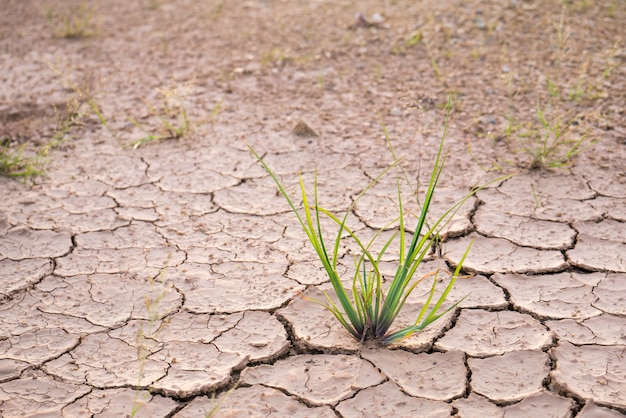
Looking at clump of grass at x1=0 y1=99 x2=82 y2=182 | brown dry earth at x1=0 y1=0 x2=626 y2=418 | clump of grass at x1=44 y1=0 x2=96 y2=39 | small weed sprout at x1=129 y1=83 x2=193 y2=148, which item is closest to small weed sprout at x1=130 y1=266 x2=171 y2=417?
brown dry earth at x1=0 y1=0 x2=626 y2=418

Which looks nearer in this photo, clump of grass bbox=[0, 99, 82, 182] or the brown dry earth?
the brown dry earth

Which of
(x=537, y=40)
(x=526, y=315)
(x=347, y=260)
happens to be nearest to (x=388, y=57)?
(x=537, y=40)

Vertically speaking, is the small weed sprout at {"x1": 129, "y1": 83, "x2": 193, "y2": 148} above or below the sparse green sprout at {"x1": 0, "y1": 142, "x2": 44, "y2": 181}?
above

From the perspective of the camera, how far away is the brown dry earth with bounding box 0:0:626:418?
6.90 feet

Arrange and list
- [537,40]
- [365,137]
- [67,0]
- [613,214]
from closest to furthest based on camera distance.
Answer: [613,214] → [365,137] → [537,40] → [67,0]

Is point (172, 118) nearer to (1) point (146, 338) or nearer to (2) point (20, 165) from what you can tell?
(2) point (20, 165)

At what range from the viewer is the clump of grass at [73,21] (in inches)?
192

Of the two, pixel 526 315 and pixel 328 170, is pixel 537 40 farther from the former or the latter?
Result: pixel 526 315

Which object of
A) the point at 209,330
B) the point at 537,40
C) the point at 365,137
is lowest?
the point at 209,330

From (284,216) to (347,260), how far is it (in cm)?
42

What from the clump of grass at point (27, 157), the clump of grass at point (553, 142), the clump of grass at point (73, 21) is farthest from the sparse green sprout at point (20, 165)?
the clump of grass at point (553, 142)

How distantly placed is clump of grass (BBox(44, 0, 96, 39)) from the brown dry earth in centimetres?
6

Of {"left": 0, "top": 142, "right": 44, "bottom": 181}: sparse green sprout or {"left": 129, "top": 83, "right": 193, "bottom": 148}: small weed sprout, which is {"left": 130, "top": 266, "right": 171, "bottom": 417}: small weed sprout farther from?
{"left": 129, "top": 83, "right": 193, "bottom": 148}: small weed sprout

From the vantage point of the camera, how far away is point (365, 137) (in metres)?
3.56
